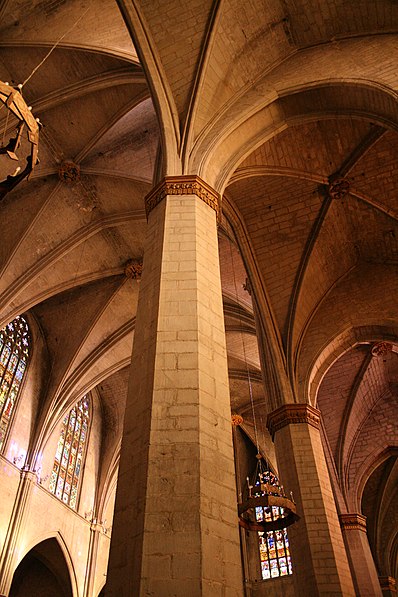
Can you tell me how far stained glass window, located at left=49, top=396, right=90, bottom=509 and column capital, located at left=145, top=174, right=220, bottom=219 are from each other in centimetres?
1191

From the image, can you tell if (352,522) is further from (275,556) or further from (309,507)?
(309,507)

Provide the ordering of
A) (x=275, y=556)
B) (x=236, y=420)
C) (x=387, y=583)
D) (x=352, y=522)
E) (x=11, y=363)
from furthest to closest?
(x=236, y=420) < (x=387, y=583) < (x=275, y=556) < (x=11, y=363) < (x=352, y=522)

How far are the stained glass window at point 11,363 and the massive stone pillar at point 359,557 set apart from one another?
406 inches

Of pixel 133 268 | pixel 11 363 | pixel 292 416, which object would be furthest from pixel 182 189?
pixel 11 363

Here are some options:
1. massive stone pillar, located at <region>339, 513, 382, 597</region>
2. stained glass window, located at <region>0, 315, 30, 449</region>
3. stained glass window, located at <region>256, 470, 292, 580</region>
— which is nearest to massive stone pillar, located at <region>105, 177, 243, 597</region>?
stained glass window, located at <region>0, 315, 30, 449</region>

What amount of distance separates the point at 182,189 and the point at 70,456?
43.3ft

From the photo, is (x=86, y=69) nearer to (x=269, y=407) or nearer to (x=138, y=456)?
(x=269, y=407)

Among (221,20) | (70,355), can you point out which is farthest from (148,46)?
(70,355)

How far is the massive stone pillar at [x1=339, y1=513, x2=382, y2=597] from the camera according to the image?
1313 centimetres

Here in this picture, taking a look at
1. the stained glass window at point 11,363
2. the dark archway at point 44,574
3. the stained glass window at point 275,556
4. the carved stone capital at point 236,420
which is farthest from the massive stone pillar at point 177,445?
the carved stone capital at point 236,420

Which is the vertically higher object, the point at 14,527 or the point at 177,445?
the point at 14,527

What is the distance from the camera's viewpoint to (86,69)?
1104 centimetres

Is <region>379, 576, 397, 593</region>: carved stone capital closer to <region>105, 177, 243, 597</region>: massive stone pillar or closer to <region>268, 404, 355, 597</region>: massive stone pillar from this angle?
<region>268, 404, 355, 597</region>: massive stone pillar

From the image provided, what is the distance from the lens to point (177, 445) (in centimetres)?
452
